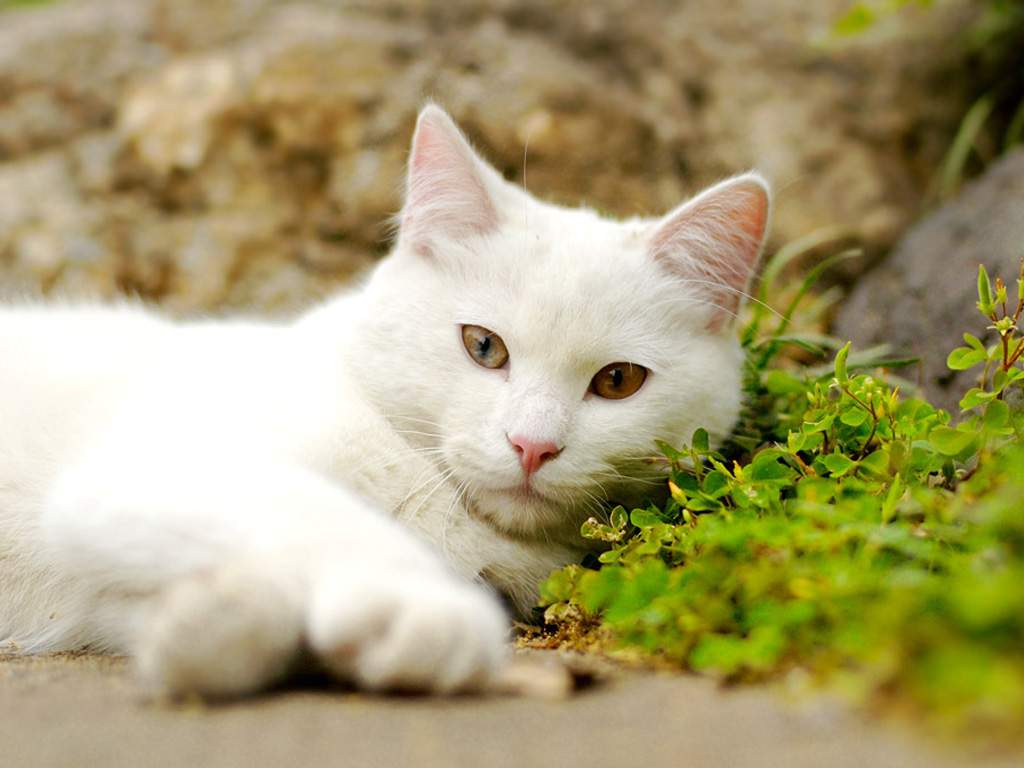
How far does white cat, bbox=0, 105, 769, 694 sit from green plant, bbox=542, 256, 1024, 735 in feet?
0.71

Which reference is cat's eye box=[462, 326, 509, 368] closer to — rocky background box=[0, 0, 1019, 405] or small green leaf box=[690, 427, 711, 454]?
small green leaf box=[690, 427, 711, 454]

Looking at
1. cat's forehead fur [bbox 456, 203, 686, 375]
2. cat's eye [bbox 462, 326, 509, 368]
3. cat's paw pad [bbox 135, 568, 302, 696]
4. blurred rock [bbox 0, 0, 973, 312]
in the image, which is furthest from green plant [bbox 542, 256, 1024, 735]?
blurred rock [bbox 0, 0, 973, 312]

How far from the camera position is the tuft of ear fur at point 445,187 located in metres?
2.59

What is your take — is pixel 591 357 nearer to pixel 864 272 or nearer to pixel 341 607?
pixel 341 607

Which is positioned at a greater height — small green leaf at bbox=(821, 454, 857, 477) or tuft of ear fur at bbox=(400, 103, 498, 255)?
tuft of ear fur at bbox=(400, 103, 498, 255)

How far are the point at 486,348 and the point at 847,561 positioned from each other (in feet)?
3.55

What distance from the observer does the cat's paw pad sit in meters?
1.44

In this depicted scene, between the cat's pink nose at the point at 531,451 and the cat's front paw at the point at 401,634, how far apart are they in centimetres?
71

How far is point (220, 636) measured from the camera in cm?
144

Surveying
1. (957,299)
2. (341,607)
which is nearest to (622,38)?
(957,299)

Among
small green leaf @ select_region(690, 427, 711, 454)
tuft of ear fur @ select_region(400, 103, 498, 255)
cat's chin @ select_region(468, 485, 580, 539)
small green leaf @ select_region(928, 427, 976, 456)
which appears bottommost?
cat's chin @ select_region(468, 485, 580, 539)

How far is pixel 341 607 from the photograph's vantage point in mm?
1448

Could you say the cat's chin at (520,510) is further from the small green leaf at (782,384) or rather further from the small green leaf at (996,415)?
the small green leaf at (996,415)

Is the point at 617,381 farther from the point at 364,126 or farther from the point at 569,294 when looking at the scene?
the point at 364,126
